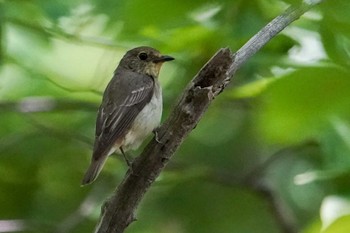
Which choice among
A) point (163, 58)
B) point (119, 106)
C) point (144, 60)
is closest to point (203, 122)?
point (144, 60)

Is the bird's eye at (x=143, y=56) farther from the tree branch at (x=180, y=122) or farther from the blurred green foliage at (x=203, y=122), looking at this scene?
the tree branch at (x=180, y=122)

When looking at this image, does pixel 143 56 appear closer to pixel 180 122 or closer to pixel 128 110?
pixel 128 110

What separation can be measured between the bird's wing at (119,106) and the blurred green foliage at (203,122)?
175mm

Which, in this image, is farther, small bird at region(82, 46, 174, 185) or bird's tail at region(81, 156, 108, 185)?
small bird at region(82, 46, 174, 185)

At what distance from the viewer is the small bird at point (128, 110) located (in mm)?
4207

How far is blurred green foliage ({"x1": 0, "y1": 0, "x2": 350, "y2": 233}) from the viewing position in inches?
119

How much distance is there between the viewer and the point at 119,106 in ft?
15.1

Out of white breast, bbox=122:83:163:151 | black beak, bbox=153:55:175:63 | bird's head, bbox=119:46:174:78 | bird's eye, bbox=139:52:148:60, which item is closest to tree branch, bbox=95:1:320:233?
white breast, bbox=122:83:163:151

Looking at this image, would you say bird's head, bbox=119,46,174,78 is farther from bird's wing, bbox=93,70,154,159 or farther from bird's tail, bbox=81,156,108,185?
bird's tail, bbox=81,156,108,185

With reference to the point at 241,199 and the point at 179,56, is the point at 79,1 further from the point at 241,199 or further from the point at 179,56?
the point at 241,199

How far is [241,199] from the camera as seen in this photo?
19.3 feet

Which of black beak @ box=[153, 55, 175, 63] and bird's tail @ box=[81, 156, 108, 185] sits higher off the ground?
black beak @ box=[153, 55, 175, 63]

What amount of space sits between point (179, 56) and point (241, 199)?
164 centimetres

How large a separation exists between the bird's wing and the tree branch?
981 mm
